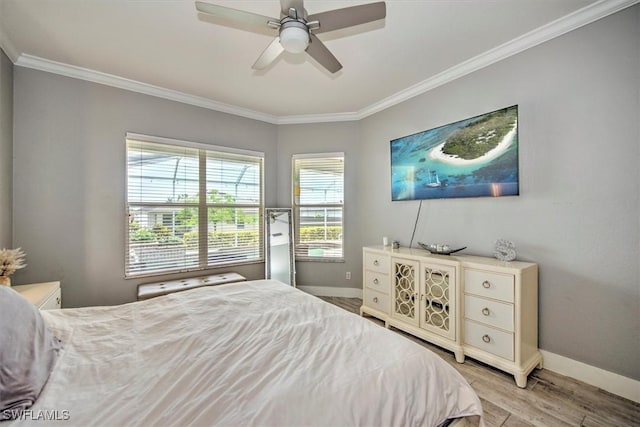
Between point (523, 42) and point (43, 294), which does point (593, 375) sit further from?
point (43, 294)

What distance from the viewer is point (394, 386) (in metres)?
0.98

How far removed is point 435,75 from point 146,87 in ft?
10.8

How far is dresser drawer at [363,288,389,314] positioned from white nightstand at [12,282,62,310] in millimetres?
2956

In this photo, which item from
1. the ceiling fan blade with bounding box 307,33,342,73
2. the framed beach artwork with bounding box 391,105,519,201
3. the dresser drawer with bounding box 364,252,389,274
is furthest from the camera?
the dresser drawer with bounding box 364,252,389,274

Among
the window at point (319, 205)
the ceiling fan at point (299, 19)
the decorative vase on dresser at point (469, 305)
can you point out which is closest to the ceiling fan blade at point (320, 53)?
the ceiling fan at point (299, 19)

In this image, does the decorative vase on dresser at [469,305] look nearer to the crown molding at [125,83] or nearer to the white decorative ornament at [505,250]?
the white decorative ornament at [505,250]

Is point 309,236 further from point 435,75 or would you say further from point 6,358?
point 6,358

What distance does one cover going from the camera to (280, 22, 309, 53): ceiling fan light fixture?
60.2 inches

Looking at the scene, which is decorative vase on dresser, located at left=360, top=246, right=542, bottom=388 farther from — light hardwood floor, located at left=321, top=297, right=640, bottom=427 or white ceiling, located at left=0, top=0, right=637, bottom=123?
white ceiling, located at left=0, top=0, right=637, bottom=123

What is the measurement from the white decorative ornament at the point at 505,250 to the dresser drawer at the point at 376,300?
1200mm

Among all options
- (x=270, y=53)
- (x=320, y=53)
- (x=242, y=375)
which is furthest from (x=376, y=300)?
(x=270, y=53)

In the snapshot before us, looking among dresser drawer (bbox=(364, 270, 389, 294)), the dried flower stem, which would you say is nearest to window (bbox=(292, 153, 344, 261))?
dresser drawer (bbox=(364, 270, 389, 294))

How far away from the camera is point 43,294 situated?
2014 millimetres

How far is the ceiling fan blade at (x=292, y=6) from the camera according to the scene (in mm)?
1438
